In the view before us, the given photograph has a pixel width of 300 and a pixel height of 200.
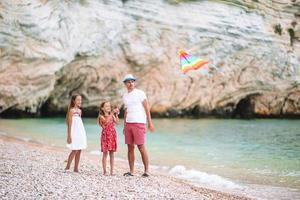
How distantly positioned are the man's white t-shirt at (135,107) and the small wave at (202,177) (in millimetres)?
2250

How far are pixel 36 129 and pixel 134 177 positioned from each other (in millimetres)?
13418

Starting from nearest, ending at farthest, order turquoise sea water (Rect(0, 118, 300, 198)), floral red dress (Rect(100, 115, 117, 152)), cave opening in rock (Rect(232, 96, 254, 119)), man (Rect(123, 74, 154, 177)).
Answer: man (Rect(123, 74, 154, 177)) → floral red dress (Rect(100, 115, 117, 152)) → turquoise sea water (Rect(0, 118, 300, 198)) → cave opening in rock (Rect(232, 96, 254, 119))

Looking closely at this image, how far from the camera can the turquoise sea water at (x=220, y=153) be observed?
1097cm

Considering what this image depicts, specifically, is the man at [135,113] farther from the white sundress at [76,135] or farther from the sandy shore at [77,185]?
Answer: the white sundress at [76,135]

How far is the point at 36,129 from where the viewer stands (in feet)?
70.8

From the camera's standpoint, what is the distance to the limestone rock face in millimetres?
Answer: 25750

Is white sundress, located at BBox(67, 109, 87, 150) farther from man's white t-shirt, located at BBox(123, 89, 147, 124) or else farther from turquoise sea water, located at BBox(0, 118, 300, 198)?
turquoise sea water, located at BBox(0, 118, 300, 198)

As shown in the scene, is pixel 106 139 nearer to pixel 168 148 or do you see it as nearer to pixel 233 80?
pixel 168 148

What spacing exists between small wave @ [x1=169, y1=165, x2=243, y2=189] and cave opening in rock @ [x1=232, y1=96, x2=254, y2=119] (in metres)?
24.5

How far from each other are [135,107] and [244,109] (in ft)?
92.9

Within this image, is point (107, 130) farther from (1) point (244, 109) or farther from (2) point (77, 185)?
(1) point (244, 109)

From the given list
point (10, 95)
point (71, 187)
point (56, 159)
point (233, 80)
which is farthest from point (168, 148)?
point (233, 80)

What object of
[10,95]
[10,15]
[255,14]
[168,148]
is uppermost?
[255,14]

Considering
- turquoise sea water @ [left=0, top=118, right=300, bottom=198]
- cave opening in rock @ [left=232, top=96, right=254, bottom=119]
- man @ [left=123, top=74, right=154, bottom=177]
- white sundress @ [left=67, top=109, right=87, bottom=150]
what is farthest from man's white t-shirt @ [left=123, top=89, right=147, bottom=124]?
cave opening in rock @ [left=232, top=96, right=254, bottom=119]
